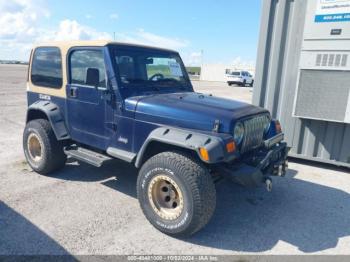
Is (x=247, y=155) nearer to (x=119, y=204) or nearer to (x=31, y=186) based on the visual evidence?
(x=119, y=204)

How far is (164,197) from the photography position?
3.42m

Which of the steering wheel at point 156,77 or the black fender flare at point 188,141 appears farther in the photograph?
the steering wheel at point 156,77

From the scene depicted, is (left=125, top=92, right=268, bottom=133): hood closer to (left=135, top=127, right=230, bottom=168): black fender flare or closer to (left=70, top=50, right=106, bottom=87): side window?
(left=135, top=127, right=230, bottom=168): black fender flare

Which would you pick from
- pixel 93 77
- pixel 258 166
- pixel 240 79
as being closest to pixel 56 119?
pixel 93 77

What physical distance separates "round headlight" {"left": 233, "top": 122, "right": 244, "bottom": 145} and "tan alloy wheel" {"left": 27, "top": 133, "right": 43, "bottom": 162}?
3.18 metres

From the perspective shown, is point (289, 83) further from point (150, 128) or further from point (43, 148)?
point (43, 148)

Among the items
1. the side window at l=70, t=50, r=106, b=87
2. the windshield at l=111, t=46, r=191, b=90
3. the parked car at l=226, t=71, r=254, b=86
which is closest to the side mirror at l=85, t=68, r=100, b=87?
the side window at l=70, t=50, r=106, b=87

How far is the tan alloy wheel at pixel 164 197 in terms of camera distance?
3.29 m

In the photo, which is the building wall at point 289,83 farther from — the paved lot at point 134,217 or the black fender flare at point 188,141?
the black fender flare at point 188,141

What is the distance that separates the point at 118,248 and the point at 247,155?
1776mm

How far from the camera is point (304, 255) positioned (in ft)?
9.96

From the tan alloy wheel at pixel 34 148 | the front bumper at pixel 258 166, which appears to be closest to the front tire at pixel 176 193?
the front bumper at pixel 258 166

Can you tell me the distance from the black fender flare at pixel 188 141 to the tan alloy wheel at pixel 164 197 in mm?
359

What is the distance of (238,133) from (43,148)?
9.69ft
